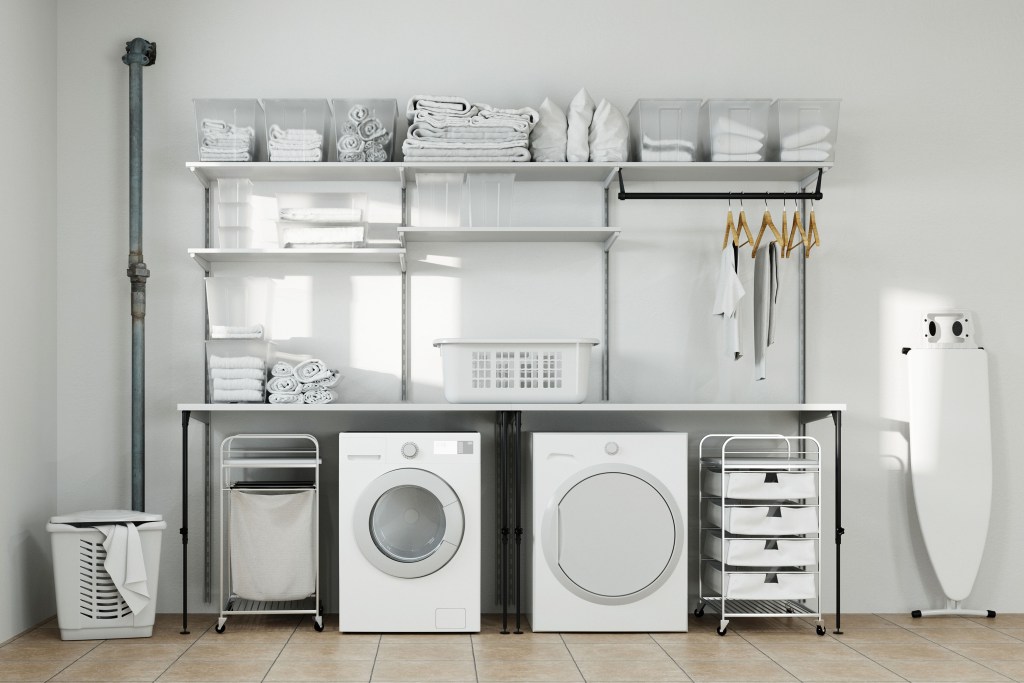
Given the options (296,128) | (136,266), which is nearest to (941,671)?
(296,128)

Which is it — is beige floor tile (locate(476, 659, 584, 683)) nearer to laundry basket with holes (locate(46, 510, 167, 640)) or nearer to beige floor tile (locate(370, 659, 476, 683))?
beige floor tile (locate(370, 659, 476, 683))

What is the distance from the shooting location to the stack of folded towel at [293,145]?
153 inches

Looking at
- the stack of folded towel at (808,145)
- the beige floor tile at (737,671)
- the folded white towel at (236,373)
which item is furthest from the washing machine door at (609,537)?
the stack of folded towel at (808,145)

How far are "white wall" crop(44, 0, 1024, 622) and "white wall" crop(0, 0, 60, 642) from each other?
3.6 inches

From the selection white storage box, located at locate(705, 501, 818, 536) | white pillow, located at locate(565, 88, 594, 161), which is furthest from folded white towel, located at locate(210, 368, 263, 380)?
white storage box, located at locate(705, 501, 818, 536)

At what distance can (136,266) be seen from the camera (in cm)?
397

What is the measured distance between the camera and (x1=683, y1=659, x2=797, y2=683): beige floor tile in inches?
121

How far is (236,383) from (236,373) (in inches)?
1.6

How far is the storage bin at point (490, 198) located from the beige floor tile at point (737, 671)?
6.31 feet

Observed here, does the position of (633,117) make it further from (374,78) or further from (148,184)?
(148,184)

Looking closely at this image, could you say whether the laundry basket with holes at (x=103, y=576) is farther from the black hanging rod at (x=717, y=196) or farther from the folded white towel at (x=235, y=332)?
the black hanging rod at (x=717, y=196)

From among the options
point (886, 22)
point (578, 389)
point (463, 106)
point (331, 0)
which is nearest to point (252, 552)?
point (578, 389)

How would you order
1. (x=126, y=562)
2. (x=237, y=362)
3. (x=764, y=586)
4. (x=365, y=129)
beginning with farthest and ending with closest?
(x=365, y=129), (x=237, y=362), (x=764, y=586), (x=126, y=562)

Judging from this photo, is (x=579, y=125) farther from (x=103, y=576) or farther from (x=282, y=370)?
(x=103, y=576)
